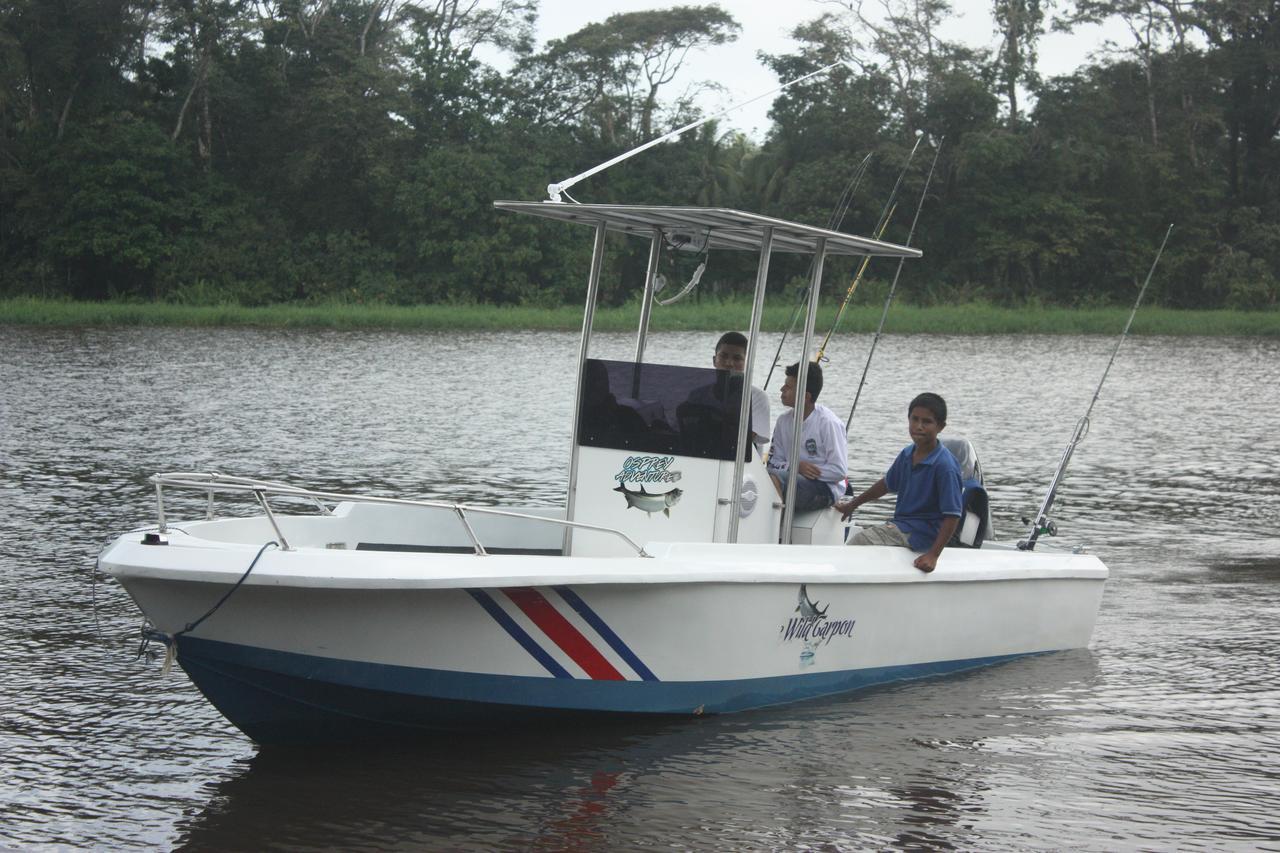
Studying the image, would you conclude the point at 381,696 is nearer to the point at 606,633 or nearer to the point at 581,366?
the point at 606,633

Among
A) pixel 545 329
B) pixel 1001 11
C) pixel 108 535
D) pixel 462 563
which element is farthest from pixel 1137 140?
pixel 462 563

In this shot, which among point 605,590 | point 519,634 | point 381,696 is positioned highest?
point 605,590

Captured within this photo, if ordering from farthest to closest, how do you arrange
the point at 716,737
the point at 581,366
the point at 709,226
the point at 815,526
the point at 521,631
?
the point at 815,526
the point at 581,366
the point at 709,226
the point at 716,737
the point at 521,631

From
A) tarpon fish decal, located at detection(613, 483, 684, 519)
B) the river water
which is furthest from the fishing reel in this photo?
tarpon fish decal, located at detection(613, 483, 684, 519)

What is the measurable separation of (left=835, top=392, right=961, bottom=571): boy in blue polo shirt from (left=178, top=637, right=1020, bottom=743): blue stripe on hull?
1078mm

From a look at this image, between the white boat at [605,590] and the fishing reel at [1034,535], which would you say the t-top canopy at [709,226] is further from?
the fishing reel at [1034,535]

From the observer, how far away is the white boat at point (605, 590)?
5.08 meters

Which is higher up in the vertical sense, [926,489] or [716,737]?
[926,489]

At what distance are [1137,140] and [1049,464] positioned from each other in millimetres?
32054

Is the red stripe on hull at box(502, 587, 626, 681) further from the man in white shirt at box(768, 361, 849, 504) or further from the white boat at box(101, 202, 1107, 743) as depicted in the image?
the man in white shirt at box(768, 361, 849, 504)

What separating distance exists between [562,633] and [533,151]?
3764 cm

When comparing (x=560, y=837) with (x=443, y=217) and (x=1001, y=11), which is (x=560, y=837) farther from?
(x=1001, y=11)

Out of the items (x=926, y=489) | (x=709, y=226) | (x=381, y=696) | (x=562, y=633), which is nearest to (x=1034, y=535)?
(x=926, y=489)

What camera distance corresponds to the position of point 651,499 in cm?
627
